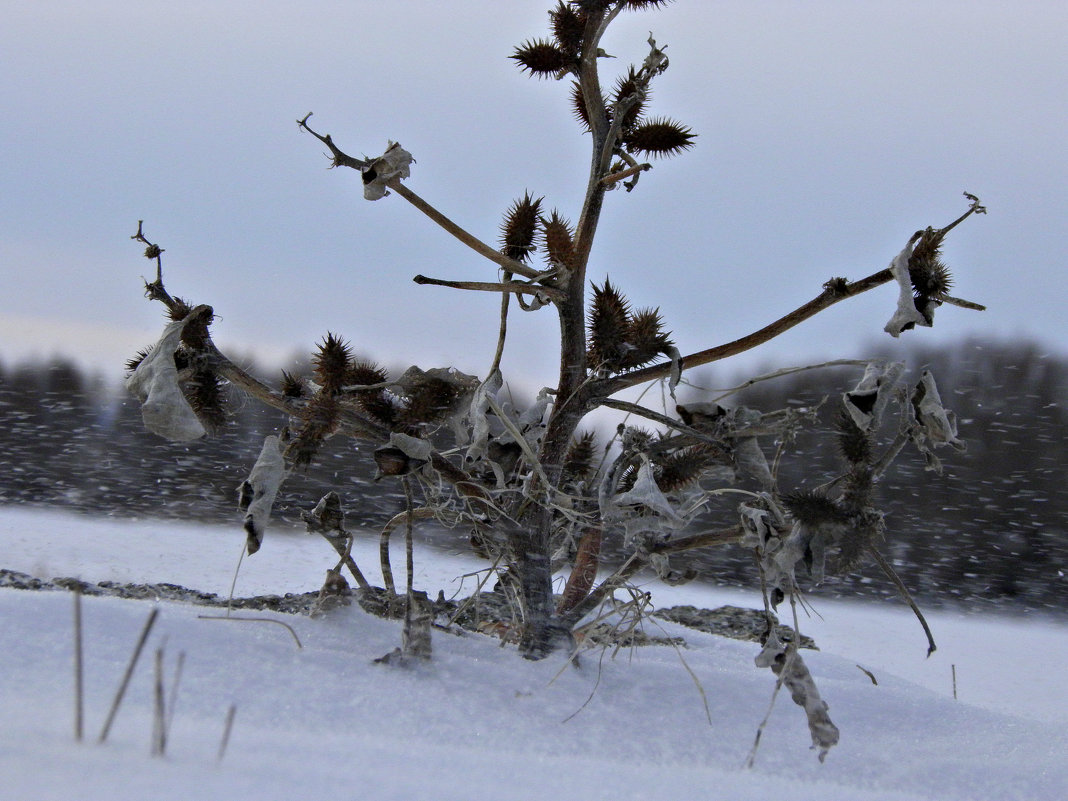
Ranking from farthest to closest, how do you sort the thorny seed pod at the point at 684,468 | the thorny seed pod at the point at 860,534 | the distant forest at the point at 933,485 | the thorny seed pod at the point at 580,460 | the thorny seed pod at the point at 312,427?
the distant forest at the point at 933,485
the thorny seed pod at the point at 580,460
the thorny seed pod at the point at 684,468
the thorny seed pod at the point at 312,427
the thorny seed pod at the point at 860,534

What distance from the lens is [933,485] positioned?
15.0ft

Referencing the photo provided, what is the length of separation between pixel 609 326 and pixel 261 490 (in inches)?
18.0

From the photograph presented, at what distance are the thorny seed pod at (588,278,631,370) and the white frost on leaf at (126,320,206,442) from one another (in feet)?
1.60

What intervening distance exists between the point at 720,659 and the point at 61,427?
5134mm

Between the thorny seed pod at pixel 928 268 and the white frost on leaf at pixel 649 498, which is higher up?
the thorny seed pod at pixel 928 268

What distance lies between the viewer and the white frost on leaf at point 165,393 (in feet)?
3.41

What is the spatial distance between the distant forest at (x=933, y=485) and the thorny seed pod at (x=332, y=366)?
302 cm

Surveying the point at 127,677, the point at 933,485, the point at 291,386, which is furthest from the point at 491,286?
the point at 933,485

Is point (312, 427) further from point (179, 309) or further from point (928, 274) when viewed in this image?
point (928, 274)

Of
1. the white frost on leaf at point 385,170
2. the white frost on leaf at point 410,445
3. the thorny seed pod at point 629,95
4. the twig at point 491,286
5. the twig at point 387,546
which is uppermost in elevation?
the thorny seed pod at point 629,95

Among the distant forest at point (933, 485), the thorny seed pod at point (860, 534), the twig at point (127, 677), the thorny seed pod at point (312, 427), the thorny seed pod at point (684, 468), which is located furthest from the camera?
the distant forest at point (933, 485)

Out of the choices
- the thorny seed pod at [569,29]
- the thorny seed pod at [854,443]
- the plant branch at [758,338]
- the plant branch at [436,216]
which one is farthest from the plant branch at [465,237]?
the thorny seed pod at [854,443]

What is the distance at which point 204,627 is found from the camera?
107cm

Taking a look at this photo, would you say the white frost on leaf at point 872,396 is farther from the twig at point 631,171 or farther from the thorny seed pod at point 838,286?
the twig at point 631,171
